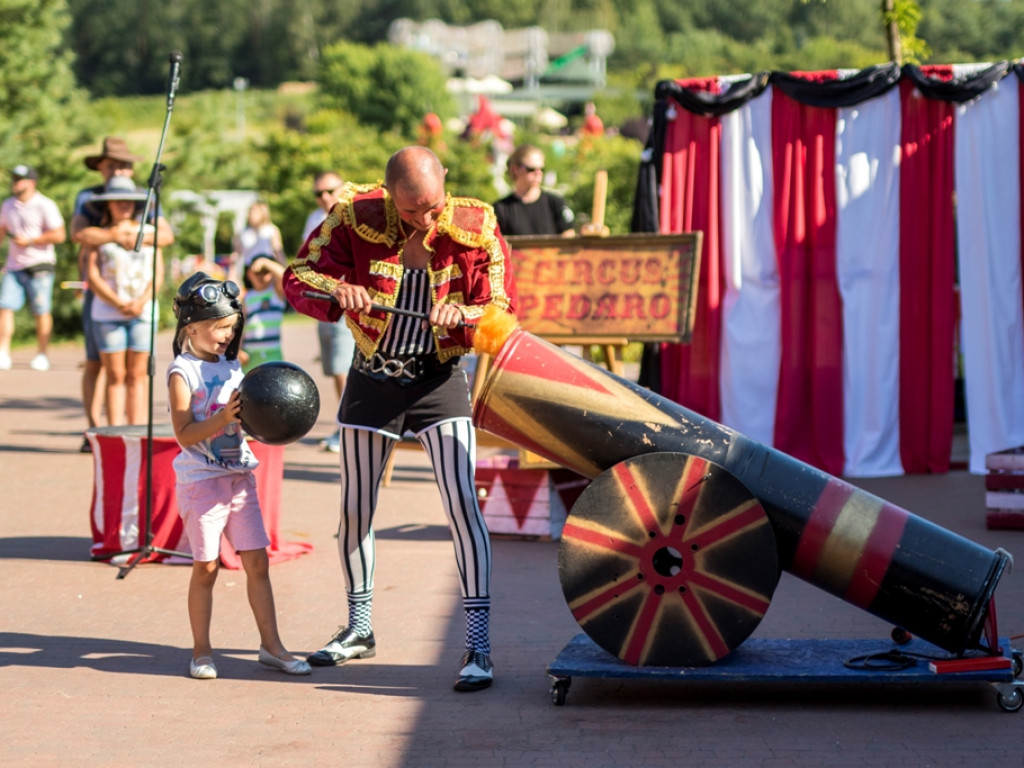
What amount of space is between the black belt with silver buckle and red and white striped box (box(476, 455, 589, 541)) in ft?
8.94

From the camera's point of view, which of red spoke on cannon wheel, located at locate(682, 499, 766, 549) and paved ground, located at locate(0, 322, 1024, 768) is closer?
paved ground, located at locate(0, 322, 1024, 768)

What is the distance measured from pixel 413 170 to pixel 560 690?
6.10 ft

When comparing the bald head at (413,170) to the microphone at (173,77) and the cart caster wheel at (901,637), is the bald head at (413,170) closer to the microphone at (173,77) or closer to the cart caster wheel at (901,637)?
the cart caster wheel at (901,637)

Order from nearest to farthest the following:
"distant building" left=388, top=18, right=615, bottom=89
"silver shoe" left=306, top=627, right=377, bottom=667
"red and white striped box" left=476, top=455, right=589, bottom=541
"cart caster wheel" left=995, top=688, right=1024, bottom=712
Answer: "cart caster wheel" left=995, top=688, right=1024, bottom=712 < "silver shoe" left=306, top=627, right=377, bottom=667 < "red and white striped box" left=476, top=455, right=589, bottom=541 < "distant building" left=388, top=18, right=615, bottom=89

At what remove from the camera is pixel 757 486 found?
473 centimetres

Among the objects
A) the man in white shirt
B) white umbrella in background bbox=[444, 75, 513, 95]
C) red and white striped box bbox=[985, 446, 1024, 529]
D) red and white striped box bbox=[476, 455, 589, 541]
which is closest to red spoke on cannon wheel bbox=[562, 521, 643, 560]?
red and white striped box bbox=[476, 455, 589, 541]

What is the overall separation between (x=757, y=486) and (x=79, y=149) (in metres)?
22.9

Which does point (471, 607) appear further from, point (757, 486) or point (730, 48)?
point (730, 48)

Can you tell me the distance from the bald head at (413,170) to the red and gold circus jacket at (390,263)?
8.4 inches

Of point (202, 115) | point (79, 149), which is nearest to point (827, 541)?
point (79, 149)

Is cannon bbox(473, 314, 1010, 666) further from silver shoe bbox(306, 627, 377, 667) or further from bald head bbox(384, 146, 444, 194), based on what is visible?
silver shoe bbox(306, 627, 377, 667)

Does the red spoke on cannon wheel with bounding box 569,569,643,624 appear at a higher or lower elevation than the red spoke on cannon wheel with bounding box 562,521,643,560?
lower

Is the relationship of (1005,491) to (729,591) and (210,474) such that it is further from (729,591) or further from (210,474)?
(210,474)

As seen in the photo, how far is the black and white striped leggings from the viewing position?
520 centimetres
